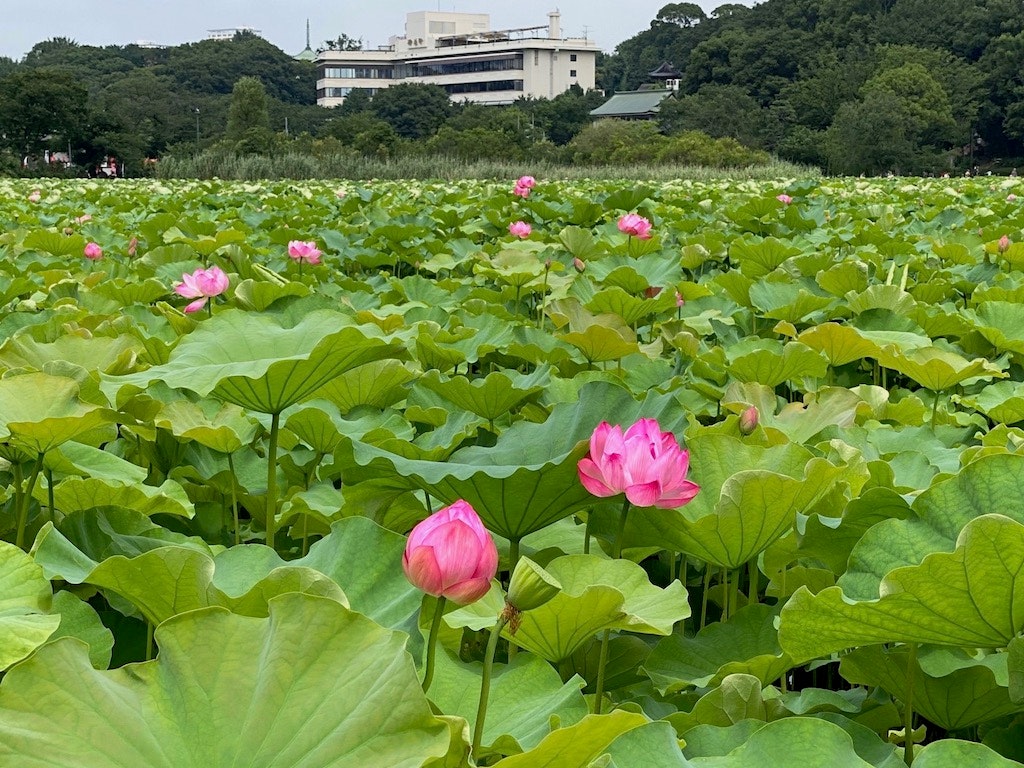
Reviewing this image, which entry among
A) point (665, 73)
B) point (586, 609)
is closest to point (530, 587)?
point (586, 609)

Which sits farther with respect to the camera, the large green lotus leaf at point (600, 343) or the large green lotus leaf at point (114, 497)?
the large green lotus leaf at point (600, 343)

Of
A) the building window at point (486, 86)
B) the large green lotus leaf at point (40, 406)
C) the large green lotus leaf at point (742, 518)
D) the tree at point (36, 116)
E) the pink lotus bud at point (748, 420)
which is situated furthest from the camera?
the building window at point (486, 86)

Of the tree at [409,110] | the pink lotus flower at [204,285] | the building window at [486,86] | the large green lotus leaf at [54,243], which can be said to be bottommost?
the large green lotus leaf at [54,243]

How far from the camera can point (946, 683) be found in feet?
2.35

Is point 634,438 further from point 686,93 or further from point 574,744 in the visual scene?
point 686,93

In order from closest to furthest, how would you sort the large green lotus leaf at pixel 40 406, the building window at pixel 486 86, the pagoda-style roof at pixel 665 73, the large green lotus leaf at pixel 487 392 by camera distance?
1. the large green lotus leaf at pixel 40 406
2. the large green lotus leaf at pixel 487 392
3. the pagoda-style roof at pixel 665 73
4. the building window at pixel 486 86

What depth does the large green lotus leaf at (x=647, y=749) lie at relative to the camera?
1.72 ft

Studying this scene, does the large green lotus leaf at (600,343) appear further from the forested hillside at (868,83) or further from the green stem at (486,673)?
the forested hillside at (868,83)

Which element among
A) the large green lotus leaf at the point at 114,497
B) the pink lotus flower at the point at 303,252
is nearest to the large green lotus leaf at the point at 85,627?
the large green lotus leaf at the point at 114,497

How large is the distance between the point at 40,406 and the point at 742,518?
60 cm

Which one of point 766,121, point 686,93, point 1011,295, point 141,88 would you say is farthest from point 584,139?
point 1011,295

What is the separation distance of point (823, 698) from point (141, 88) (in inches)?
2253

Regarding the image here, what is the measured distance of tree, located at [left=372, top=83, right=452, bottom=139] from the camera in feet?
177

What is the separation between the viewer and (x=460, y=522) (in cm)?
55
